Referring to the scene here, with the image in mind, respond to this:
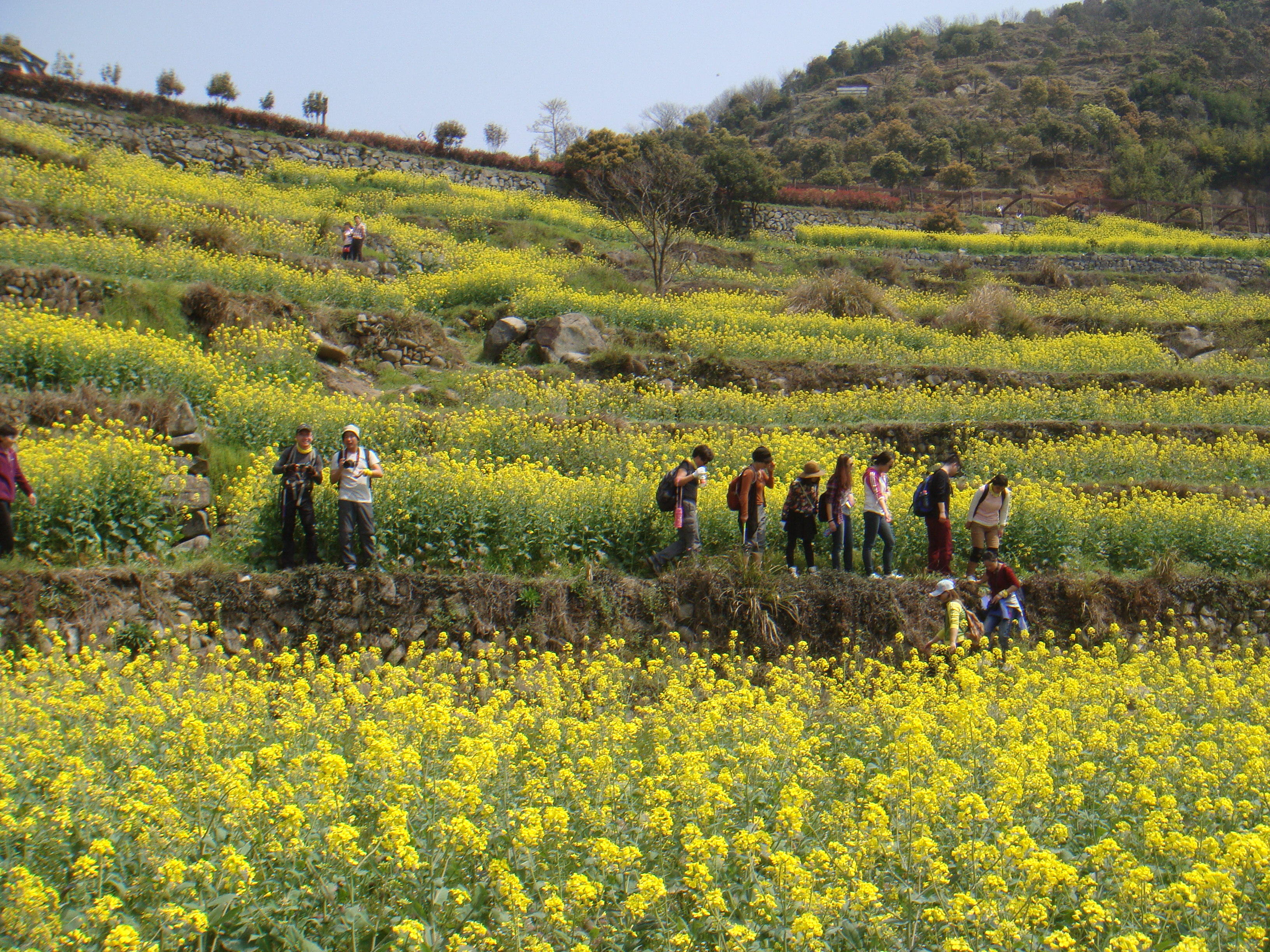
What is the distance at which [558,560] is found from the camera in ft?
32.2

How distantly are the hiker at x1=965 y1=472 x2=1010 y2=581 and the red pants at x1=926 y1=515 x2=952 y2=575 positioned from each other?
255 millimetres

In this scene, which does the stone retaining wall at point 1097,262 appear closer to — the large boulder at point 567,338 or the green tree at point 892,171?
the large boulder at point 567,338

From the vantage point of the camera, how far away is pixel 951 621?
30.0 ft

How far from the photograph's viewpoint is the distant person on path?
33.8ft

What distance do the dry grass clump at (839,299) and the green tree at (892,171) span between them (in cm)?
2898

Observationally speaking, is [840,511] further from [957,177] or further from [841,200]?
[957,177]

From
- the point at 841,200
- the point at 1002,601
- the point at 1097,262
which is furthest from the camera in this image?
the point at 841,200

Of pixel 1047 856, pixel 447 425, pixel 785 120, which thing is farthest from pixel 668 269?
pixel 785 120

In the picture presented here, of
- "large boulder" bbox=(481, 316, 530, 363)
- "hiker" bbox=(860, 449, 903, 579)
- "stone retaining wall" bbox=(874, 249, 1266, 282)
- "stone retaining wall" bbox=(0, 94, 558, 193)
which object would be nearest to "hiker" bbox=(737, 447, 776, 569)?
"hiker" bbox=(860, 449, 903, 579)

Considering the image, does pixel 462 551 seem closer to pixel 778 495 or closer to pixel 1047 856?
pixel 778 495

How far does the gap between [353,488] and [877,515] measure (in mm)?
5739

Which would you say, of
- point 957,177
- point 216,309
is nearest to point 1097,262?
point 957,177

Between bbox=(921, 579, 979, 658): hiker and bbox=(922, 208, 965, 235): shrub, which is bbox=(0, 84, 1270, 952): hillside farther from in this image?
bbox=(922, 208, 965, 235): shrub

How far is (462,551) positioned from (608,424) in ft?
14.8
